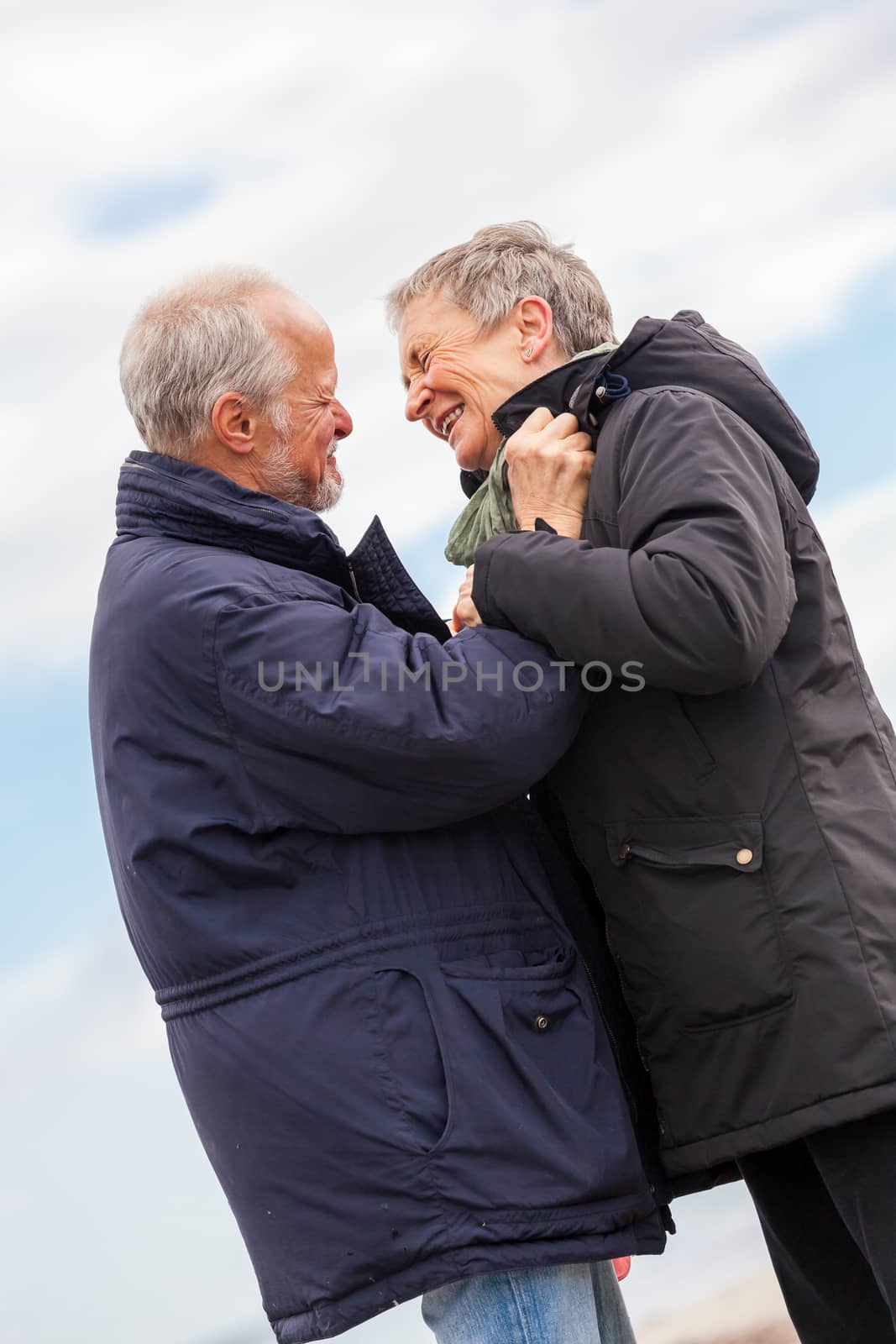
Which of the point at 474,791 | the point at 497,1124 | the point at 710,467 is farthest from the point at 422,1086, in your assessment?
the point at 710,467

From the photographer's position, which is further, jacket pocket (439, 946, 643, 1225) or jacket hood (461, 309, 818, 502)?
jacket hood (461, 309, 818, 502)

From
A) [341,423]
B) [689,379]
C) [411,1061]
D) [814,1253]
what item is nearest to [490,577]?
[689,379]

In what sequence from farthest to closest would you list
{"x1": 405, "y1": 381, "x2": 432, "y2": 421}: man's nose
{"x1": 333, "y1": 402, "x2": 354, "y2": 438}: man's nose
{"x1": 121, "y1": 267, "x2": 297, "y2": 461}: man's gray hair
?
{"x1": 405, "y1": 381, "x2": 432, "y2": 421}: man's nose < {"x1": 333, "y1": 402, "x2": 354, "y2": 438}: man's nose < {"x1": 121, "y1": 267, "x2": 297, "y2": 461}: man's gray hair

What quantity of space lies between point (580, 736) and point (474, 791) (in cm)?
27

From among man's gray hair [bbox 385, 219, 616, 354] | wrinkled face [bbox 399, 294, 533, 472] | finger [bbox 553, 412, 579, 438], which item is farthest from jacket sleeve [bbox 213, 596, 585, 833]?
man's gray hair [bbox 385, 219, 616, 354]

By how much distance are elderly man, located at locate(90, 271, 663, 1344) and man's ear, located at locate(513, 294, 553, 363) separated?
23.8 inches

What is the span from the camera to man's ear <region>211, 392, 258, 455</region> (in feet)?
7.59

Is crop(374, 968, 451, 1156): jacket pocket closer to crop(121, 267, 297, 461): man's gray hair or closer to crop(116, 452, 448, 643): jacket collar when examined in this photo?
crop(116, 452, 448, 643): jacket collar

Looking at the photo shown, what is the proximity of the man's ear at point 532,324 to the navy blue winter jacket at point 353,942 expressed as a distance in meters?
0.67

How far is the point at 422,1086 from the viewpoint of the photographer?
196cm

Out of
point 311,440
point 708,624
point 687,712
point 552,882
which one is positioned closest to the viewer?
point 708,624

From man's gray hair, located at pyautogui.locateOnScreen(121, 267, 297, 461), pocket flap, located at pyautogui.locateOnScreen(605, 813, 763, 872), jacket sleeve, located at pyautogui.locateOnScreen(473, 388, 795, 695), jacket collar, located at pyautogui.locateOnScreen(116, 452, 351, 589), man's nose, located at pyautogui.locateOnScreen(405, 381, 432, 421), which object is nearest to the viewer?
jacket sleeve, located at pyautogui.locateOnScreen(473, 388, 795, 695)

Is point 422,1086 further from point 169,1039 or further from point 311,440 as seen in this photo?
point 311,440

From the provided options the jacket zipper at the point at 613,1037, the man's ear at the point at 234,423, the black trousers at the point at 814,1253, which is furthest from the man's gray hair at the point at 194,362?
the black trousers at the point at 814,1253
